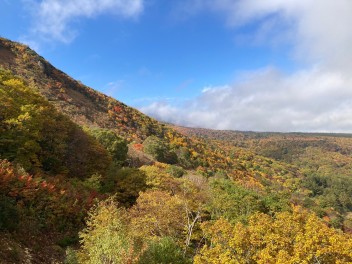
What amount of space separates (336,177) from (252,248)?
571 feet

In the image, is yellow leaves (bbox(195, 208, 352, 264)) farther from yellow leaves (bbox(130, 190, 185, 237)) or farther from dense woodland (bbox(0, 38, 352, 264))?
yellow leaves (bbox(130, 190, 185, 237))

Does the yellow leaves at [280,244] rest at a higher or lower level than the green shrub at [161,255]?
higher

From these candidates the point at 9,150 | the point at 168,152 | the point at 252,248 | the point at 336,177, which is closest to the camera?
the point at 252,248

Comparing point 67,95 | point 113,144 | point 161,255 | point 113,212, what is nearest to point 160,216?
point 113,212

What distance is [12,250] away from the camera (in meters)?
21.1

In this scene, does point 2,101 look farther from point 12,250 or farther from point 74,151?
point 12,250

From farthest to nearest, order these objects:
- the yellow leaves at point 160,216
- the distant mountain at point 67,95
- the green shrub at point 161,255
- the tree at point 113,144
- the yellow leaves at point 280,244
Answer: the distant mountain at point 67,95 < the tree at point 113,144 < the yellow leaves at point 160,216 < the green shrub at point 161,255 < the yellow leaves at point 280,244

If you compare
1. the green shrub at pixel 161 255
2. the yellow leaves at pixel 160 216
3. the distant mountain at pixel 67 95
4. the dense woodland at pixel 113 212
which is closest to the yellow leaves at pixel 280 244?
the dense woodland at pixel 113 212

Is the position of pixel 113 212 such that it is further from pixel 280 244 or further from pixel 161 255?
pixel 280 244

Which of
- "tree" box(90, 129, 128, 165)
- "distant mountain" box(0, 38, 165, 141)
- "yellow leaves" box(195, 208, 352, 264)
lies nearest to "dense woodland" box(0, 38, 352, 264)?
"yellow leaves" box(195, 208, 352, 264)

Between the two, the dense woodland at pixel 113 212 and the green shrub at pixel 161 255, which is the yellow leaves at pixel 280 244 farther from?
the green shrub at pixel 161 255

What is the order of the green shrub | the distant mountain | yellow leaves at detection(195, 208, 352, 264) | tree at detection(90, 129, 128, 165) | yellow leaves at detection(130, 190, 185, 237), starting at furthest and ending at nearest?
1. the distant mountain
2. tree at detection(90, 129, 128, 165)
3. yellow leaves at detection(130, 190, 185, 237)
4. the green shrub
5. yellow leaves at detection(195, 208, 352, 264)

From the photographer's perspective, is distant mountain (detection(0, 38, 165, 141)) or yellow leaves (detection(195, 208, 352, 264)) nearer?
yellow leaves (detection(195, 208, 352, 264))

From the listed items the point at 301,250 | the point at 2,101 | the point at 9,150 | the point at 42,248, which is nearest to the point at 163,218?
the point at 42,248
